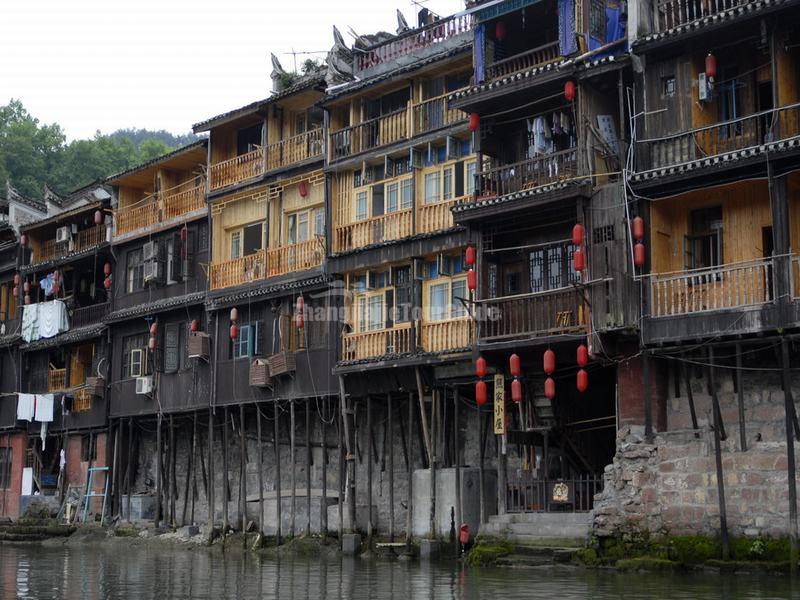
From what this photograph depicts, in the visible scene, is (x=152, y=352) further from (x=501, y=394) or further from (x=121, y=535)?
(x=501, y=394)

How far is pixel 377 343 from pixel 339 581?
8.62m

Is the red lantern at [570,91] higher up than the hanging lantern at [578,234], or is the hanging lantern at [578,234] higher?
the red lantern at [570,91]

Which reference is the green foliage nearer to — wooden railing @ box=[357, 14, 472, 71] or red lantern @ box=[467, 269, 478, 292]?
wooden railing @ box=[357, 14, 472, 71]

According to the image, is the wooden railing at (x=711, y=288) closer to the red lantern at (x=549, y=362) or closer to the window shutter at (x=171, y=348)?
the red lantern at (x=549, y=362)

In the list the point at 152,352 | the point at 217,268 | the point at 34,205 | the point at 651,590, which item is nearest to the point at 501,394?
the point at 651,590

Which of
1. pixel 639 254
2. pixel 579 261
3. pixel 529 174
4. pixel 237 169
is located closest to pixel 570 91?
pixel 529 174

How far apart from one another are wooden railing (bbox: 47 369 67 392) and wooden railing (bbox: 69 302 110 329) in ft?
6.21

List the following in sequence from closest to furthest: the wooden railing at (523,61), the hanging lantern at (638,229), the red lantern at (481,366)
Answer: the hanging lantern at (638,229) → the red lantern at (481,366) → the wooden railing at (523,61)

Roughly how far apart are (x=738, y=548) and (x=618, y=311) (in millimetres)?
5186

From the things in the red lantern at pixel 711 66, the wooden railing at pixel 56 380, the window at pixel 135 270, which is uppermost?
the red lantern at pixel 711 66

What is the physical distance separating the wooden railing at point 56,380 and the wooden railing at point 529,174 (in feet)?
73.6

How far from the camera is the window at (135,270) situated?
132 feet

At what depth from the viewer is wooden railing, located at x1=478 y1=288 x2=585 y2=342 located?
25062mm

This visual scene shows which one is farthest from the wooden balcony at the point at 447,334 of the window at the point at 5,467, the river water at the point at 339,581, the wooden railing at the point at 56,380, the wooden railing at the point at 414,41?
the window at the point at 5,467
